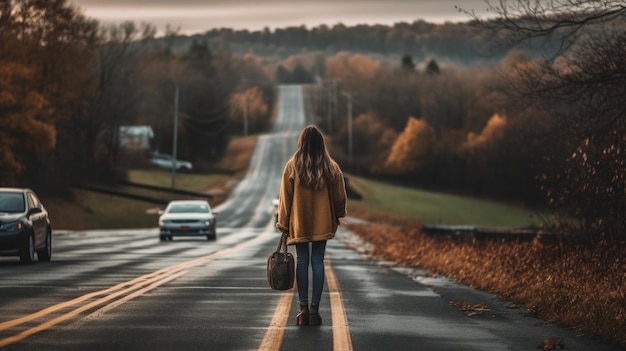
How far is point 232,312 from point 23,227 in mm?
11595

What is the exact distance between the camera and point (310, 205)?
13844 mm

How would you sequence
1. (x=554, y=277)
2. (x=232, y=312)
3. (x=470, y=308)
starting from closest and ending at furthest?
(x=232, y=312)
(x=470, y=308)
(x=554, y=277)

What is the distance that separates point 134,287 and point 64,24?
5670cm

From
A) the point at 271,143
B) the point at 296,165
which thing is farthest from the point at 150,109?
the point at 296,165

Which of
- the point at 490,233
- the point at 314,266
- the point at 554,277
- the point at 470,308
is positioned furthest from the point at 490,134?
the point at 314,266

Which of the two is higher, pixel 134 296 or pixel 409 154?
pixel 134 296

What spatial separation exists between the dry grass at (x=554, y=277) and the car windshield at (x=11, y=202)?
27.5 feet

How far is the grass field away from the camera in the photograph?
341 feet

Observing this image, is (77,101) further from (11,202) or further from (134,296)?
(134,296)

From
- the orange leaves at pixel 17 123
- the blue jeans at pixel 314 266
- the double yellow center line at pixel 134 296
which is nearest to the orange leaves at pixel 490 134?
the orange leaves at pixel 17 123

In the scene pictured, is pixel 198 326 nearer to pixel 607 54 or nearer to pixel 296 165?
pixel 296 165

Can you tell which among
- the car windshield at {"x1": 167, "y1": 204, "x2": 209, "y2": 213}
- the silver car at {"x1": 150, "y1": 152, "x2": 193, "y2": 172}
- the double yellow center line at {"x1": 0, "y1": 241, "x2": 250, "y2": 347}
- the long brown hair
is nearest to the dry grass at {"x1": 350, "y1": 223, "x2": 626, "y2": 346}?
the long brown hair

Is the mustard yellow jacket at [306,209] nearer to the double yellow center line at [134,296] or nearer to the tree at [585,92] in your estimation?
the double yellow center line at [134,296]

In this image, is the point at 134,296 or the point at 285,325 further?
the point at 134,296
